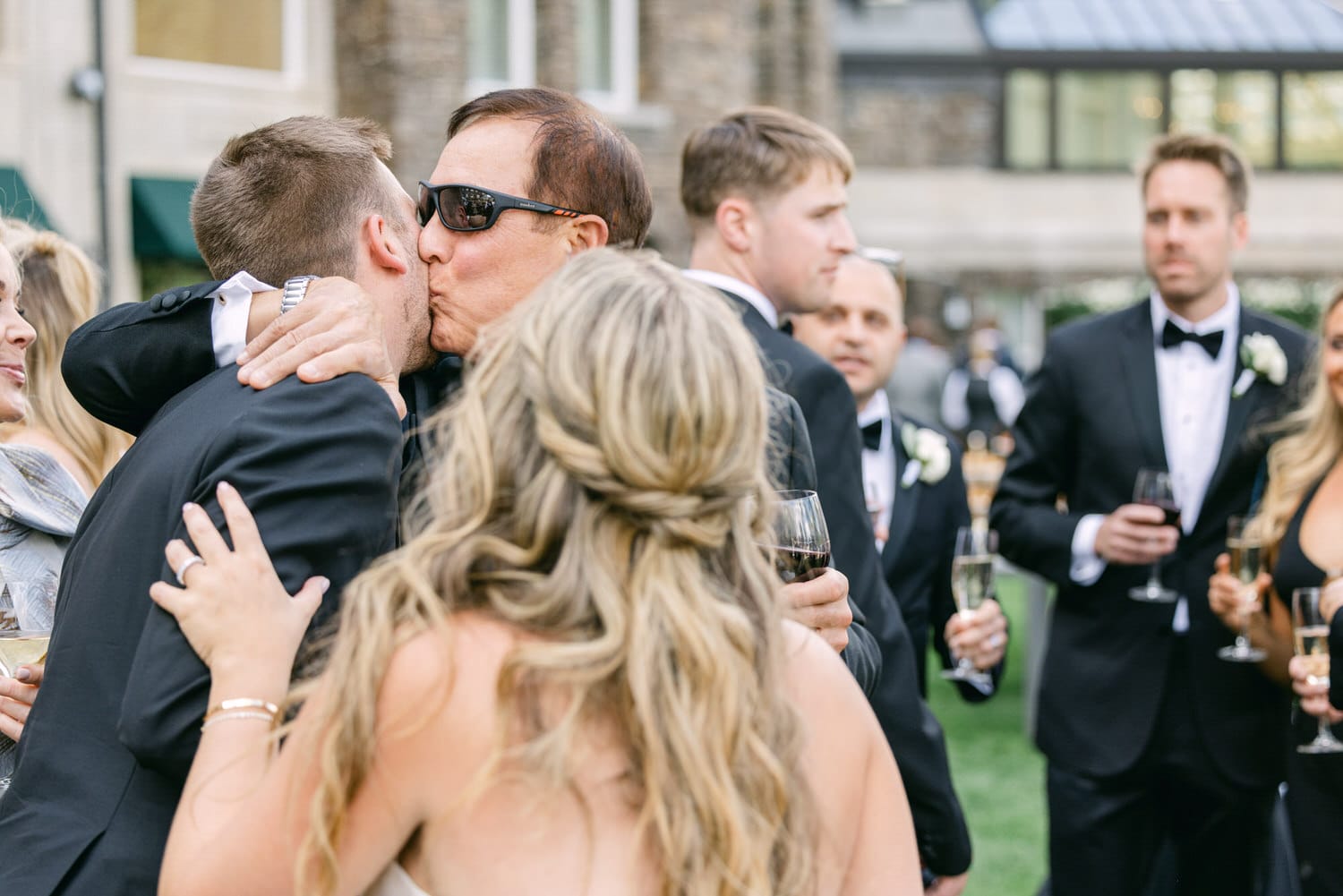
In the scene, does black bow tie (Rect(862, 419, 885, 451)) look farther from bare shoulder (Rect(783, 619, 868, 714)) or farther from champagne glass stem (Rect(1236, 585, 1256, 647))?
bare shoulder (Rect(783, 619, 868, 714))

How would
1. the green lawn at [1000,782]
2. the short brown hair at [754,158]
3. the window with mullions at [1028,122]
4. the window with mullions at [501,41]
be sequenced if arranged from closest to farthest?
the short brown hair at [754,158], the green lawn at [1000,782], the window with mullions at [501,41], the window with mullions at [1028,122]

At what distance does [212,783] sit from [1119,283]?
3017cm

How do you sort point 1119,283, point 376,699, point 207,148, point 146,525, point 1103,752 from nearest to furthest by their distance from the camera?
point 376,699 → point 146,525 → point 1103,752 → point 207,148 → point 1119,283

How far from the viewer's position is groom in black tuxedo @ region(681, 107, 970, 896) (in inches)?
129

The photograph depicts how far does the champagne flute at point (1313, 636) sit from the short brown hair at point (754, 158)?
1.68 meters

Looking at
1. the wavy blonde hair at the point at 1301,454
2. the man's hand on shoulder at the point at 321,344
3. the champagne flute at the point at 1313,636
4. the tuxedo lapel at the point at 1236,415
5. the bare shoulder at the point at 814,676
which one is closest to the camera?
the bare shoulder at the point at 814,676

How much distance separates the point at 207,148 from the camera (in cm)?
1611

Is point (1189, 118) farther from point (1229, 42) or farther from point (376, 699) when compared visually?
point (376, 699)

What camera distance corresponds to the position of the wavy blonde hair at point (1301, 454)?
4496 millimetres

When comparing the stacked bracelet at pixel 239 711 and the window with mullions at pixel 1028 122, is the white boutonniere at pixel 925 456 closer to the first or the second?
the stacked bracelet at pixel 239 711

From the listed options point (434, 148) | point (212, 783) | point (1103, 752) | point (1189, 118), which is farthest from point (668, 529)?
point (1189, 118)

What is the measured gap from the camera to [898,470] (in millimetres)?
4855

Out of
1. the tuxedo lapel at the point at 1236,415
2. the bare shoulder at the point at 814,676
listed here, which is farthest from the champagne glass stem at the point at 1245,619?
the bare shoulder at the point at 814,676

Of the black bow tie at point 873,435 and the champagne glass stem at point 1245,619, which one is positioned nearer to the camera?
the champagne glass stem at point 1245,619
